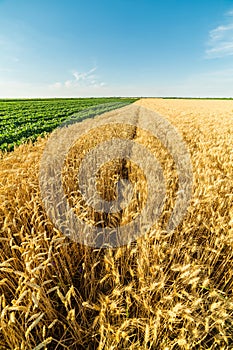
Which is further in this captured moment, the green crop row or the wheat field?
the green crop row

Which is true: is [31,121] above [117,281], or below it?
above

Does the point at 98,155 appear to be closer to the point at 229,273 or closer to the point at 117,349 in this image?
the point at 229,273

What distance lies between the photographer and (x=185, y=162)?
13.0 feet

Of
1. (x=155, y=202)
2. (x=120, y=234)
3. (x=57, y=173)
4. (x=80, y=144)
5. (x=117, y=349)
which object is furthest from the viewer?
(x=80, y=144)

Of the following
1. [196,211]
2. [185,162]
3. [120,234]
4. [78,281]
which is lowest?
[78,281]

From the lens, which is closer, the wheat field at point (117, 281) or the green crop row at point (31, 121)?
the wheat field at point (117, 281)

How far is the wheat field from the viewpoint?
57.7 inches

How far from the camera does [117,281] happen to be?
65.2 inches

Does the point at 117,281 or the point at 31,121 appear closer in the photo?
the point at 117,281

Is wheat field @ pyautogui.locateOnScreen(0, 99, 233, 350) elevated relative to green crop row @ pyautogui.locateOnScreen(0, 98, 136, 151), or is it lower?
lower

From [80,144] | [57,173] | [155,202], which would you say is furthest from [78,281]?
[80,144]

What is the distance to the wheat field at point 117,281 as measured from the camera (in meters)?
1.46

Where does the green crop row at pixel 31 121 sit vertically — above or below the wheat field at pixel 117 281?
above

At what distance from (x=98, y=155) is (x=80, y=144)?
40.7 inches
